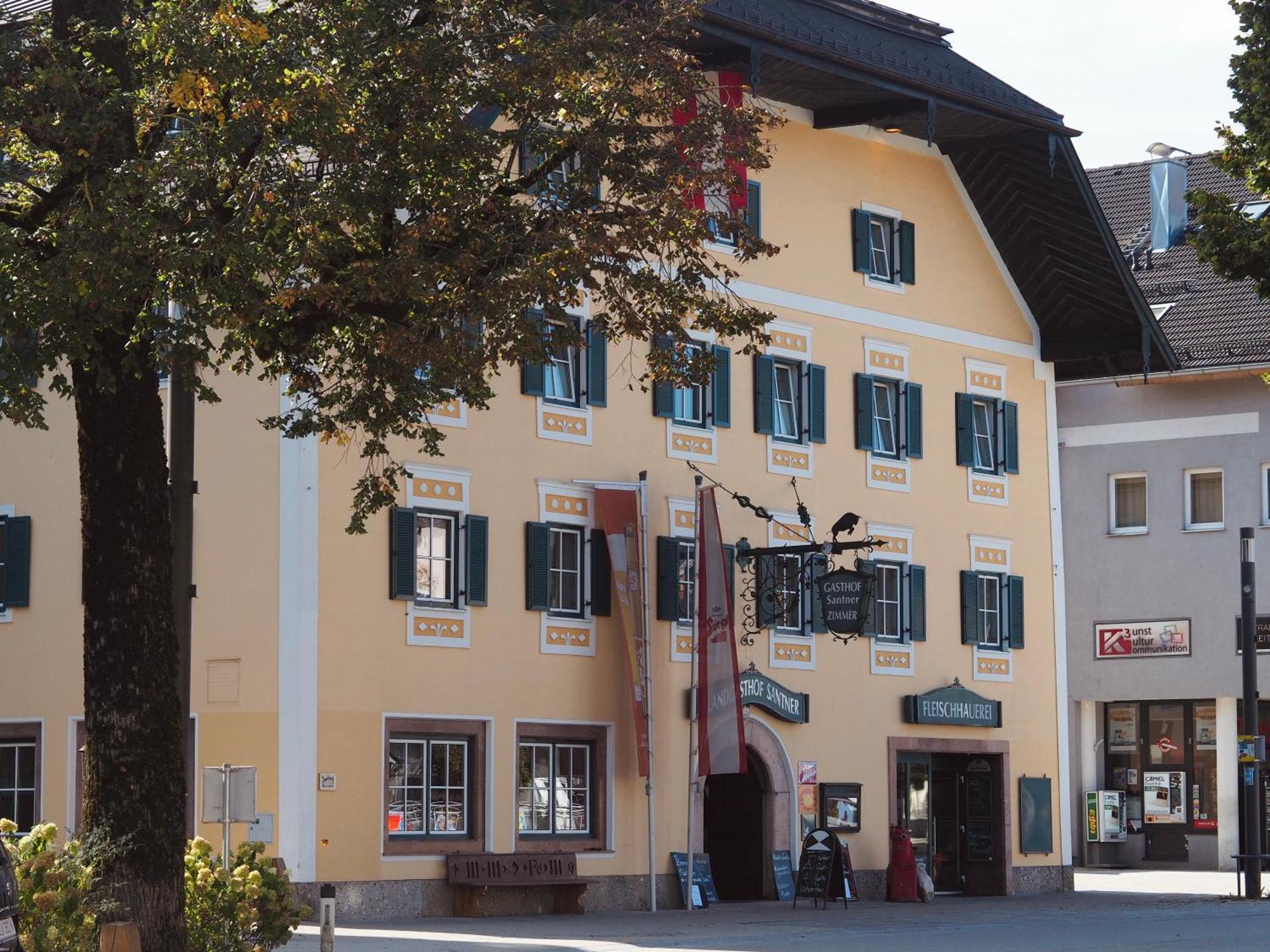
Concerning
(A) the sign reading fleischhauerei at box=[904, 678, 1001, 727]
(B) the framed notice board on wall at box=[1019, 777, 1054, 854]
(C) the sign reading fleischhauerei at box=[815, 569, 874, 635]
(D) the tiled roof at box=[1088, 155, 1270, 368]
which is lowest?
(B) the framed notice board on wall at box=[1019, 777, 1054, 854]

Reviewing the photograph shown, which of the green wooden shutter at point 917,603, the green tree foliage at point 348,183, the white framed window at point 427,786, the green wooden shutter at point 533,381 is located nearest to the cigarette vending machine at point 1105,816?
the green wooden shutter at point 917,603

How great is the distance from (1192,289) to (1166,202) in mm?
2886

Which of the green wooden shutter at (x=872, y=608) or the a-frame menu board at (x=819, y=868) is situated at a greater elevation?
the green wooden shutter at (x=872, y=608)

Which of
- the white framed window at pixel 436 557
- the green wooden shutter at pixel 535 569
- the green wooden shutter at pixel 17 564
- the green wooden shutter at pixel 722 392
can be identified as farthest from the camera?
the green wooden shutter at pixel 722 392

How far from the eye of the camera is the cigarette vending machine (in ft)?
145

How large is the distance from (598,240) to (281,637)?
10793 millimetres

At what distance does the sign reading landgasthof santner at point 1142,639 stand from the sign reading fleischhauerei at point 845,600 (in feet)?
50.8

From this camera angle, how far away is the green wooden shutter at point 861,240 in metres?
32.9

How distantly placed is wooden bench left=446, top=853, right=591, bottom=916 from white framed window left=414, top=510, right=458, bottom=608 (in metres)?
2.89

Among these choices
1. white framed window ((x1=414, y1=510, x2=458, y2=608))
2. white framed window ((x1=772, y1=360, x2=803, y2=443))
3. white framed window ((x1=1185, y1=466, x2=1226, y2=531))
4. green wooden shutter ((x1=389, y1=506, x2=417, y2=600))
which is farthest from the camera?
white framed window ((x1=1185, y1=466, x2=1226, y2=531))

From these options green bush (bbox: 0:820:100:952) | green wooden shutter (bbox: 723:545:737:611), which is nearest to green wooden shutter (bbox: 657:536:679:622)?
green wooden shutter (bbox: 723:545:737:611)

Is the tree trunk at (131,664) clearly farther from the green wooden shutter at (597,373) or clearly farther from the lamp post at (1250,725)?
the lamp post at (1250,725)

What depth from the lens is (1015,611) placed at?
34688 millimetres

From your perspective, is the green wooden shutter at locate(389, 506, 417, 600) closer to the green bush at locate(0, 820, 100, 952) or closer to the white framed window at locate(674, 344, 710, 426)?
the white framed window at locate(674, 344, 710, 426)
